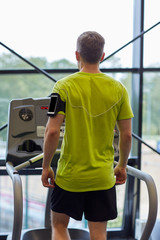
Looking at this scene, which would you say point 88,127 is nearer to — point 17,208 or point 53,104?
point 53,104

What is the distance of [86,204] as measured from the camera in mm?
1887

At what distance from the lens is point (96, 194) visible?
1.86 metres

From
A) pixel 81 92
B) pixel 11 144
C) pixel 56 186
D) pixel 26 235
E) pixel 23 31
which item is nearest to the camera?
pixel 81 92

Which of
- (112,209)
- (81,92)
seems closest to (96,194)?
(112,209)

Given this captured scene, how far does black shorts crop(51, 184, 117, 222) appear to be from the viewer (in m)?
1.83

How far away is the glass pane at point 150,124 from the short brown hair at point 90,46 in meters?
1.73

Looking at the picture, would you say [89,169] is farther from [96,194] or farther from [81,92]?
Result: [81,92]

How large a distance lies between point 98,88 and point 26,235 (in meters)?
1.42

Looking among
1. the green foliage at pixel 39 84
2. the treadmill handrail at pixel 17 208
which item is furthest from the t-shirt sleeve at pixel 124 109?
the green foliage at pixel 39 84

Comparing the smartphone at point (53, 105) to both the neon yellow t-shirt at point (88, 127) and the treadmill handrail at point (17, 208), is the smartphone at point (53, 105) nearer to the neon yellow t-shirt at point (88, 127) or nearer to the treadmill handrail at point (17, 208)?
the neon yellow t-shirt at point (88, 127)

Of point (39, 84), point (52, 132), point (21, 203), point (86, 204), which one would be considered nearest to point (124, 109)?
point (52, 132)

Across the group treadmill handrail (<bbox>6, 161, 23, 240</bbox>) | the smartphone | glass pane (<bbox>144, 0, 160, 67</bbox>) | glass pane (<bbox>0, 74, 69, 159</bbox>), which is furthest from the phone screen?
glass pane (<bbox>144, 0, 160, 67</bbox>)

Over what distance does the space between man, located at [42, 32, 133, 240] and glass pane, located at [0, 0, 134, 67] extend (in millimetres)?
1609

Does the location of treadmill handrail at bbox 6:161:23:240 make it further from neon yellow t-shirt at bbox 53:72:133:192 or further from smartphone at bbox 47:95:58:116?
smartphone at bbox 47:95:58:116
